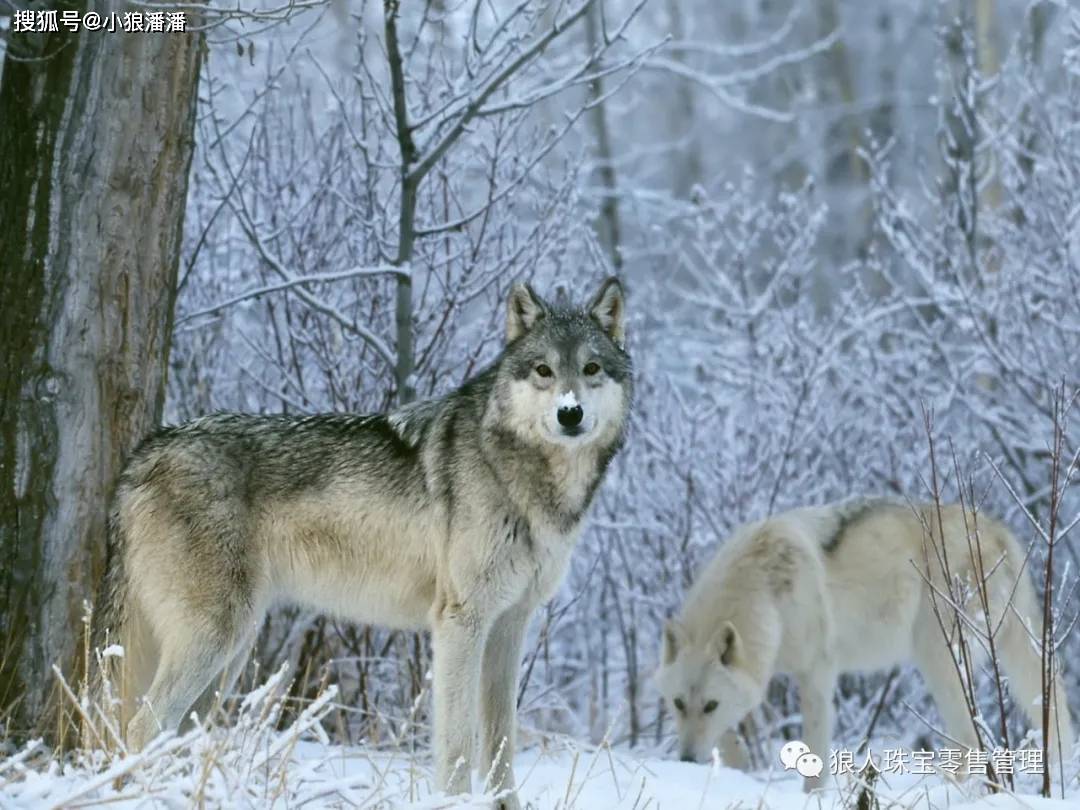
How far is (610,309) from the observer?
5.21 meters

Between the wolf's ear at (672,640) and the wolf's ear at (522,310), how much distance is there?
251cm

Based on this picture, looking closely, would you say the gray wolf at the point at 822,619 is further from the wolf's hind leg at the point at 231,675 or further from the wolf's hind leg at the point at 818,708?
the wolf's hind leg at the point at 231,675

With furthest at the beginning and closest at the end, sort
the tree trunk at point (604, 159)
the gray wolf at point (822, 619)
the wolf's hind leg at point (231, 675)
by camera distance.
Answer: the tree trunk at point (604, 159) → the gray wolf at point (822, 619) → the wolf's hind leg at point (231, 675)

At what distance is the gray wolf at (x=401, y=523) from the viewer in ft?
15.7

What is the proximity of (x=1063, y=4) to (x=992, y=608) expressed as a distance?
3644 millimetres

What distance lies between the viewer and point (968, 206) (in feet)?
32.3

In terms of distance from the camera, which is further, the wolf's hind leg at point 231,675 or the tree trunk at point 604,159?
the tree trunk at point 604,159

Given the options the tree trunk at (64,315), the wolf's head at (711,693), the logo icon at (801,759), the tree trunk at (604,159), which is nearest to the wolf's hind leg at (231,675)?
the tree trunk at (64,315)

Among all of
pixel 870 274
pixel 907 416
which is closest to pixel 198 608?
pixel 907 416

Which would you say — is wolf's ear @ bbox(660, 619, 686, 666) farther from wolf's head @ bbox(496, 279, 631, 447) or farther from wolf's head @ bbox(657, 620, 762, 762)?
wolf's head @ bbox(496, 279, 631, 447)

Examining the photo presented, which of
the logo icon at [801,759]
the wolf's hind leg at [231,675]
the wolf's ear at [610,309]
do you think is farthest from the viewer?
the logo icon at [801,759]

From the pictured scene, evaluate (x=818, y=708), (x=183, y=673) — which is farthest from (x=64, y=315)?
(x=818, y=708)

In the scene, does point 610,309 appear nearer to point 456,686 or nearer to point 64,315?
point 456,686

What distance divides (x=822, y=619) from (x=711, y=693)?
2.49 ft
